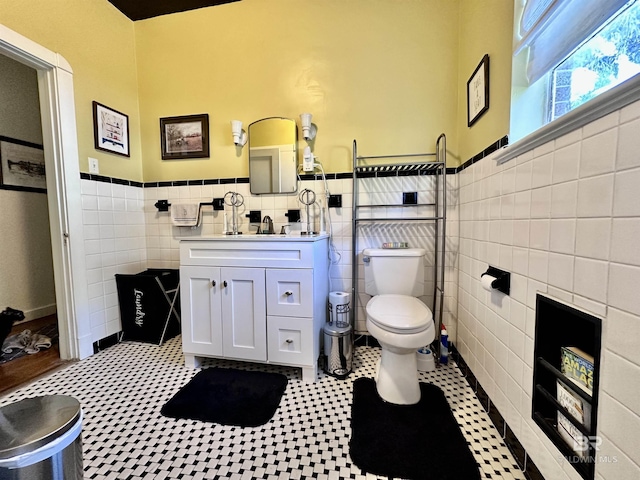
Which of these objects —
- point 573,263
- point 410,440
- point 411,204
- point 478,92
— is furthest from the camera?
point 411,204

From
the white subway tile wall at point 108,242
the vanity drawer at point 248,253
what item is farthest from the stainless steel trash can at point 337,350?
the white subway tile wall at point 108,242

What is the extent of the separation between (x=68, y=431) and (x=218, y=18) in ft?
8.27

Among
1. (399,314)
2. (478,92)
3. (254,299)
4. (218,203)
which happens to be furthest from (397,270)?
(218,203)

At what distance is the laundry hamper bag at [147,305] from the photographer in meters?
1.87

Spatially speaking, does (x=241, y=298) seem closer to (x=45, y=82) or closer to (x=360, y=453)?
(x=360, y=453)

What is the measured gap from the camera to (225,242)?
58.5 inches

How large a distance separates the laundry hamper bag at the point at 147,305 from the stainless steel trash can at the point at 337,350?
1235 mm

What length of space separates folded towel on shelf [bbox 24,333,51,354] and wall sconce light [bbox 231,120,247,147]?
1994 mm

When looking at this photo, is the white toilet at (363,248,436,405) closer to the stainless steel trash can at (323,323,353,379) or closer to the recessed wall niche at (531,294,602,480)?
the stainless steel trash can at (323,323,353,379)

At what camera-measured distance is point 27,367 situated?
1.58 metres

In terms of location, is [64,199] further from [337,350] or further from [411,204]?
[411,204]

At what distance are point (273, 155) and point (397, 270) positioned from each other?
1.21 meters

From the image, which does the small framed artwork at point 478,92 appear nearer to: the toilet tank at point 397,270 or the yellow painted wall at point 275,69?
the yellow painted wall at point 275,69

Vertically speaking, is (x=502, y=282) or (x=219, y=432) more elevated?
(x=502, y=282)
